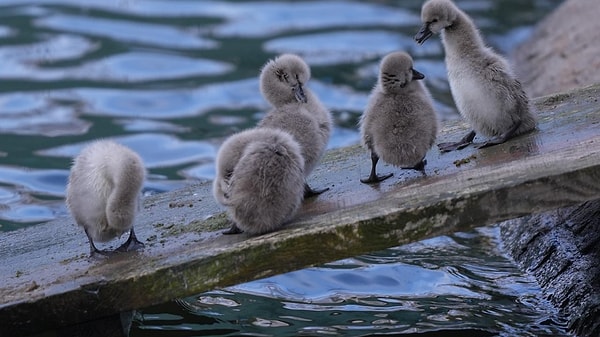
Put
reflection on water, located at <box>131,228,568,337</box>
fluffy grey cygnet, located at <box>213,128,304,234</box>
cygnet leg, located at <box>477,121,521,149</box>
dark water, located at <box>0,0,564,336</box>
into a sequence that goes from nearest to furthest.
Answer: fluffy grey cygnet, located at <box>213,128,304,234</box> → cygnet leg, located at <box>477,121,521,149</box> → reflection on water, located at <box>131,228,568,337</box> → dark water, located at <box>0,0,564,336</box>

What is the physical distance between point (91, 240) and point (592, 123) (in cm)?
293

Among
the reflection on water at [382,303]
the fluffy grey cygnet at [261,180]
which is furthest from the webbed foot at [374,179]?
the reflection on water at [382,303]

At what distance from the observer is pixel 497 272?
7738 millimetres

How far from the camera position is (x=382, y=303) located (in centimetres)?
715

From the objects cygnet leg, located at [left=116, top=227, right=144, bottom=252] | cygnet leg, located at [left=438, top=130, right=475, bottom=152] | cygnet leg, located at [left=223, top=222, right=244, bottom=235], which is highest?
cygnet leg, located at [left=438, top=130, right=475, bottom=152]

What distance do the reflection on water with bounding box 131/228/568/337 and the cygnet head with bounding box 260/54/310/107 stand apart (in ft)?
4.43

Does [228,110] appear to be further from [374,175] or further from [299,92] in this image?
[374,175]

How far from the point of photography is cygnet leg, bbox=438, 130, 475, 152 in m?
6.73

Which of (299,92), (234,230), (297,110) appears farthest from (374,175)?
(234,230)

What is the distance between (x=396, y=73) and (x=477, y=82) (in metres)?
0.55

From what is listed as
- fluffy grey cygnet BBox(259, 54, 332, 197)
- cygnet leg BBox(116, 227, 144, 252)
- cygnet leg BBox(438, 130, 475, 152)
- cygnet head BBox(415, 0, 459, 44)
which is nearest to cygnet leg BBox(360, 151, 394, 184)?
fluffy grey cygnet BBox(259, 54, 332, 197)

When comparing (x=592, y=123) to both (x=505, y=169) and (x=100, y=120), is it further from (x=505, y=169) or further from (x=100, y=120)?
(x=100, y=120)

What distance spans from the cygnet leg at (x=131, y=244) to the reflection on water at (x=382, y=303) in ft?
Answer: 2.81

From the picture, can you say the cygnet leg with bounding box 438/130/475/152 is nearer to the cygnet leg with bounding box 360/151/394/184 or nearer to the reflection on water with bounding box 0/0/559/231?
the cygnet leg with bounding box 360/151/394/184
